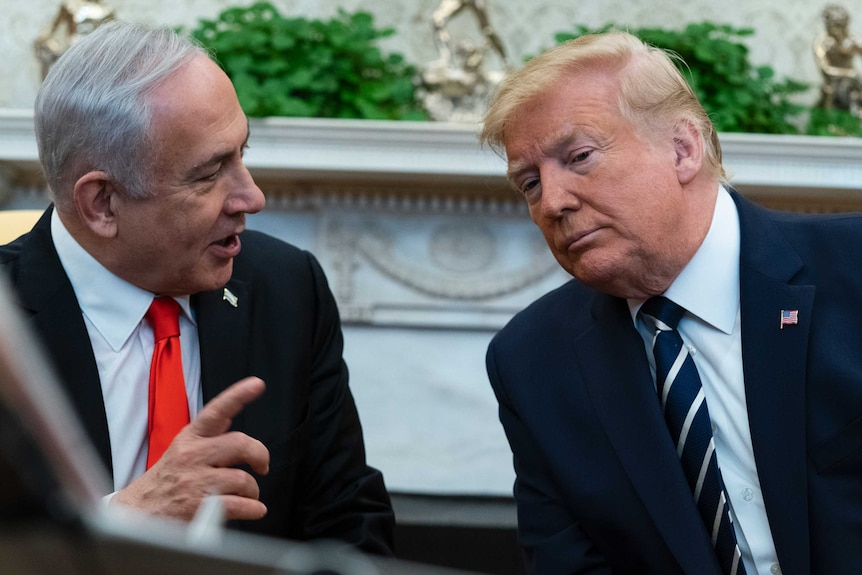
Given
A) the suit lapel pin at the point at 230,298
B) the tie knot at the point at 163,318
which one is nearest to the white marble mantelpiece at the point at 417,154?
the suit lapel pin at the point at 230,298

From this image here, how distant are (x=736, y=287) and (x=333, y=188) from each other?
1.97 meters

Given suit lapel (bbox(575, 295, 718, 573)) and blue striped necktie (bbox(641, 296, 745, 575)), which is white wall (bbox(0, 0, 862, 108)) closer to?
suit lapel (bbox(575, 295, 718, 573))

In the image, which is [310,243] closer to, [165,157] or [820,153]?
[820,153]

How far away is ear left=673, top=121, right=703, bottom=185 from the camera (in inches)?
65.3

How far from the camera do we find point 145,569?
24.4 inches

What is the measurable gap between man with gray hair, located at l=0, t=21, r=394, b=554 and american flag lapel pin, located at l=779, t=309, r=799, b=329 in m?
0.70

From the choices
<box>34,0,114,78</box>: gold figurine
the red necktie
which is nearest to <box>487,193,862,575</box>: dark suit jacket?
the red necktie

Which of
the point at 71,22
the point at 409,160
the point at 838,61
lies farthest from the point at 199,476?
the point at 838,61

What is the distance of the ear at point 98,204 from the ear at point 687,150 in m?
0.87

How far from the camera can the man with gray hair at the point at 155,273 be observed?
160cm

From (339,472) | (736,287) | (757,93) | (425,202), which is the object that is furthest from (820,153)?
(339,472)

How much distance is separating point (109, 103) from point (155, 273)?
0.26 m

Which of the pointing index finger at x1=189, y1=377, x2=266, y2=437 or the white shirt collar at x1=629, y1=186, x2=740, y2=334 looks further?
the white shirt collar at x1=629, y1=186, x2=740, y2=334

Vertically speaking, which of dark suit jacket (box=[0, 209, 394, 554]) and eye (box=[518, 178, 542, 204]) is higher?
eye (box=[518, 178, 542, 204])
